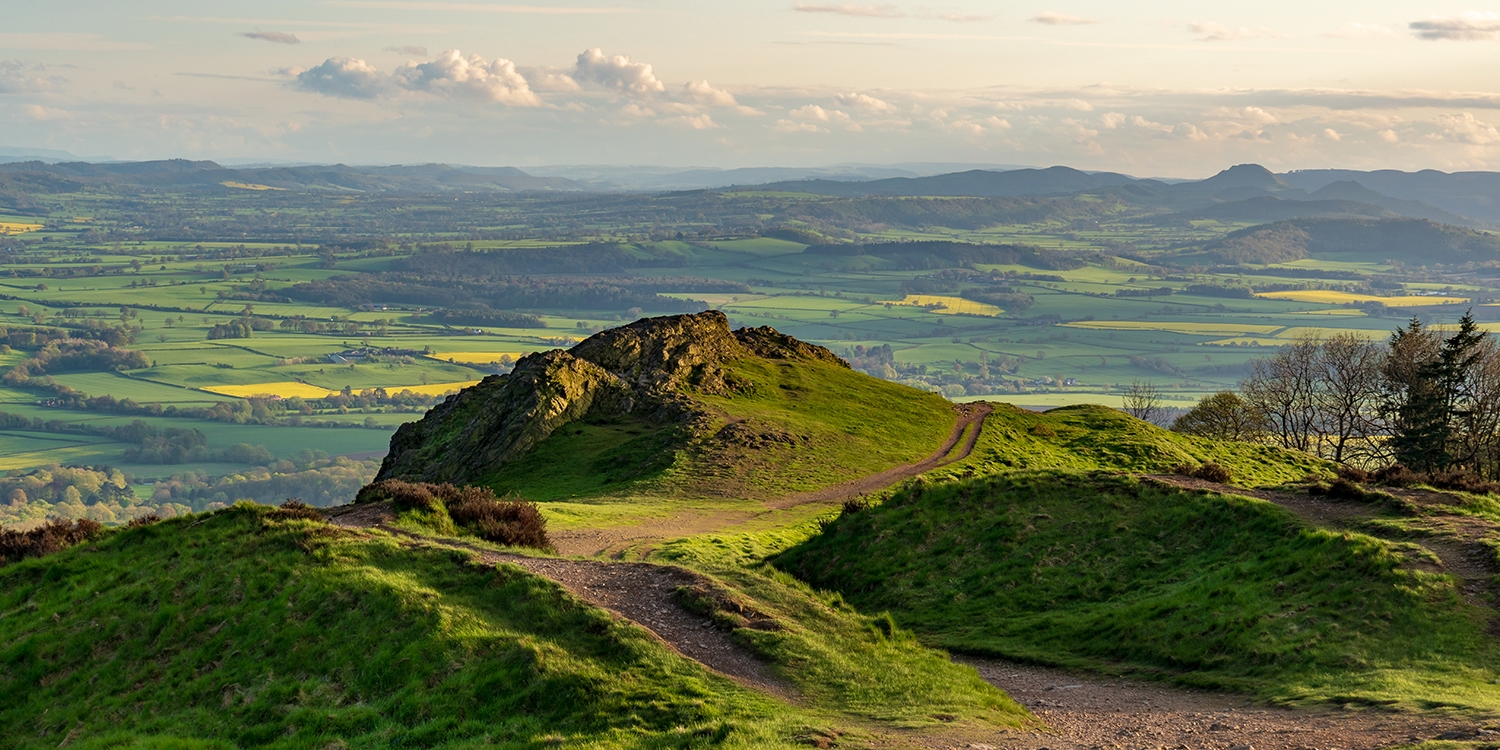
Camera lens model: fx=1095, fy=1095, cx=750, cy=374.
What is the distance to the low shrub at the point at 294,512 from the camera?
28.7 m

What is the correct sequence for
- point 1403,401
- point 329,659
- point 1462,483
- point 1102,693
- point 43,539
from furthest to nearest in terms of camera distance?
1. point 1403,401
2. point 1462,483
3. point 43,539
4. point 1102,693
5. point 329,659

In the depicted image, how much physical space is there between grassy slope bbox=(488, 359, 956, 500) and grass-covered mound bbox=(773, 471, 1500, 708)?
17995 mm

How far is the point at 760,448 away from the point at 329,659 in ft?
133

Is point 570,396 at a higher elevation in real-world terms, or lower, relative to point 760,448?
higher

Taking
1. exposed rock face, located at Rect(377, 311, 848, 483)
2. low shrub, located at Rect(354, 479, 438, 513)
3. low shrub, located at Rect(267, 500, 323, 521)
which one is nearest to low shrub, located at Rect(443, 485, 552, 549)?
low shrub, located at Rect(354, 479, 438, 513)

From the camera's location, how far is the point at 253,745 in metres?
19.8

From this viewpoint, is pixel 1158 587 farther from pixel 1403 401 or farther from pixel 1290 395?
pixel 1290 395

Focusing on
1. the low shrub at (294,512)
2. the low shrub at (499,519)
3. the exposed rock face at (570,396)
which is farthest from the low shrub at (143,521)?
the exposed rock face at (570,396)

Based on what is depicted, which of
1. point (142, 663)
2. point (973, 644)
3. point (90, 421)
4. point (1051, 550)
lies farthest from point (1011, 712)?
point (90, 421)

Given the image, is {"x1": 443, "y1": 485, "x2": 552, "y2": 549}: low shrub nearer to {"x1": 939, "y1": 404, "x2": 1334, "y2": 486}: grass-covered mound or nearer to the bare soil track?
the bare soil track

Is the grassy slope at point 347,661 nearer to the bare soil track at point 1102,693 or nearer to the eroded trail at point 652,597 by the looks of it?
the eroded trail at point 652,597

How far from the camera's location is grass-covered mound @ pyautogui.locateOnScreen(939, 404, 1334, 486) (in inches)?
2512

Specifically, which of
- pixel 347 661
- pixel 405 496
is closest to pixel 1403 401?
pixel 405 496

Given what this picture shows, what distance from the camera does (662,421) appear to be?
213 feet
